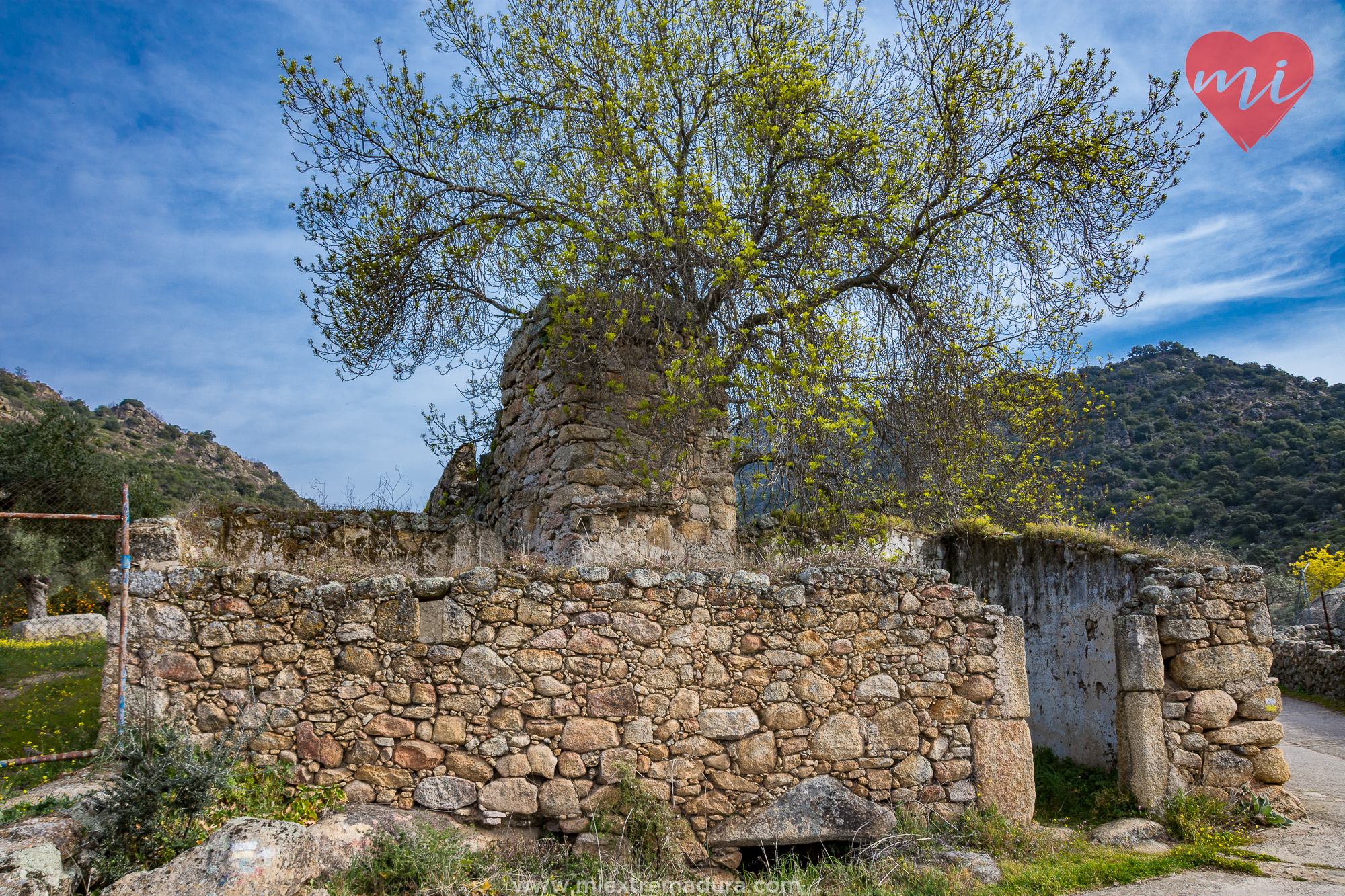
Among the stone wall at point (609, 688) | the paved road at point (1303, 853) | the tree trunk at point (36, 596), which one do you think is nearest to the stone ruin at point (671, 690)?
the stone wall at point (609, 688)

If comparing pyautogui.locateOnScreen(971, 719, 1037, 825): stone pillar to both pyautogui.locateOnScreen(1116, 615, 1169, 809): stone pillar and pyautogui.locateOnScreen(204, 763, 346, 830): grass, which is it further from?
pyautogui.locateOnScreen(204, 763, 346, 830): grass

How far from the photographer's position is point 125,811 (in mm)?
4078

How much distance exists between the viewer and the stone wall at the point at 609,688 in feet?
16.1

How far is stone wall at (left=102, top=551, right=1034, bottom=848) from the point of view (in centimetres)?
490

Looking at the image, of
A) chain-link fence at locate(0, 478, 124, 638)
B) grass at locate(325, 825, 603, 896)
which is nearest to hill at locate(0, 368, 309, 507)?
chain-link fence at locate(0, 478, 124, 638)

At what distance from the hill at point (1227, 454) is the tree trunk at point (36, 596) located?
923 inches

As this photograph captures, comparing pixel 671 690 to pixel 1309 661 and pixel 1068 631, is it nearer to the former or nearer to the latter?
pixel 1068 631

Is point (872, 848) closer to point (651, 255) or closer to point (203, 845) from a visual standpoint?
point (203, 845)

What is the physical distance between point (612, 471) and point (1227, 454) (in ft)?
86.7

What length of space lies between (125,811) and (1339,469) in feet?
103

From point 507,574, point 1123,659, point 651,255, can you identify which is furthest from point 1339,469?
point 507,574

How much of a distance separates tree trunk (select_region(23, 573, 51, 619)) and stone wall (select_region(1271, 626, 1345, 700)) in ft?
78.0

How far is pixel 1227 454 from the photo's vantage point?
25922mm

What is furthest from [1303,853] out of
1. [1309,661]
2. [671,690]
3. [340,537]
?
[1309,661]
